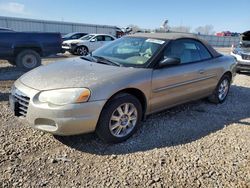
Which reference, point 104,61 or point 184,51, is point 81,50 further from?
point 104,61

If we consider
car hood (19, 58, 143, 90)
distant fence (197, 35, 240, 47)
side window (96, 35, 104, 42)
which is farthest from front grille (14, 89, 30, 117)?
distant fence (197, 35, 240, 47)

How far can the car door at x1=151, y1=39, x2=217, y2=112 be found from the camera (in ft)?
13.8

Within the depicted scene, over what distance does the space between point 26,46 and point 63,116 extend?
6786 millimetres

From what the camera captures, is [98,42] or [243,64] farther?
[98,42]

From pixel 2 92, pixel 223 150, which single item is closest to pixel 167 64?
pixel 223 150

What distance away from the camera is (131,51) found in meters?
4.56

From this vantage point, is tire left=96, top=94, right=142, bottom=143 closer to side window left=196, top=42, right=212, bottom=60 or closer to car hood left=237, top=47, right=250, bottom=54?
side window left=196, top=42, right=212, bottom=60

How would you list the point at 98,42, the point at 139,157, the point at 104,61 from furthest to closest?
the point at 98,42 < the point at 104,61 < the point at 139,157

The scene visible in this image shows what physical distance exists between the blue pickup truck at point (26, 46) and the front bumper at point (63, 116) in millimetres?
6168

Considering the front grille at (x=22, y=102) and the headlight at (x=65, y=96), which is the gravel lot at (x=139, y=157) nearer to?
the front grille at (x=22, y=102)

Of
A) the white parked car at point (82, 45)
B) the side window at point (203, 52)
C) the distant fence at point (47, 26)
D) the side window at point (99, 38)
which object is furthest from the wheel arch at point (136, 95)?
the distant fence at point (47, 26)

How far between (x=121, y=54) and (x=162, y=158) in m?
1.91

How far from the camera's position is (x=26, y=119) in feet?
11.3

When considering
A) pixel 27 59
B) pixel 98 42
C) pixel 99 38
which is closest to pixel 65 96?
pixel 27 59
